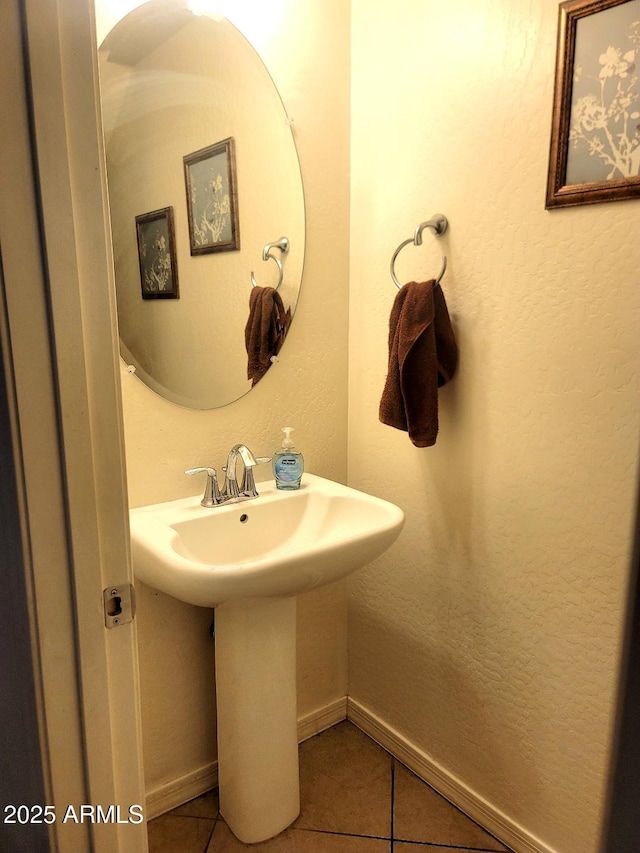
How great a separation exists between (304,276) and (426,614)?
3.31 ft

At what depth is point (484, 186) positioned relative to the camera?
136 centimetres

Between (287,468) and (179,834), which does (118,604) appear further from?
(179,834)

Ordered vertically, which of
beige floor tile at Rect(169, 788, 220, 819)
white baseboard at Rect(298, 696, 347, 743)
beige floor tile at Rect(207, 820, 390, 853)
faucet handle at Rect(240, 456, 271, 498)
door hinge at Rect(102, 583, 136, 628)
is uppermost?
door hinge at Rect(102, 583, 136, 628)

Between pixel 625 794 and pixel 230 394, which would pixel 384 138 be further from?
pixel 625 794

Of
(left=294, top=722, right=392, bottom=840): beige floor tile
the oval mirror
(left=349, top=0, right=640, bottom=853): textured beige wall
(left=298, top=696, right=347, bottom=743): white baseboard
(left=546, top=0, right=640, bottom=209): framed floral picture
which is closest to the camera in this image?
(left=546, top=0, right=640, bottom=209): framed floral picture

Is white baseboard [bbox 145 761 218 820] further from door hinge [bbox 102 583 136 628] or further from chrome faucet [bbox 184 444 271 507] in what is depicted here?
door hinge [bbox 102 583 136 628]

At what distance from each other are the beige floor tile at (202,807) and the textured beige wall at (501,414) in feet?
1.89

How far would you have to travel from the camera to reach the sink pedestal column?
1.41 meters

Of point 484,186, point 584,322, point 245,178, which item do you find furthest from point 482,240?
point 245,178

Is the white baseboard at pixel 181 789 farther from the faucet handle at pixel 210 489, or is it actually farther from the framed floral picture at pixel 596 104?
the framed floral picture at pixel 596 104

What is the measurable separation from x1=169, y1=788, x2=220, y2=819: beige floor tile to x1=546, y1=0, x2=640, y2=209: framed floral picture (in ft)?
5.70

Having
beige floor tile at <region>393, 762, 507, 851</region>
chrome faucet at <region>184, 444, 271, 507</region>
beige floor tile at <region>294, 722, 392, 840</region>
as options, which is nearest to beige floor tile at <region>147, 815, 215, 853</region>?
beige floor tile at <region>294, 722, 392, 840</region>

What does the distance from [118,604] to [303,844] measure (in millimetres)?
1170

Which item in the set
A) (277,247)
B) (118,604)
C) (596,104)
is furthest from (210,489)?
(596,104)
